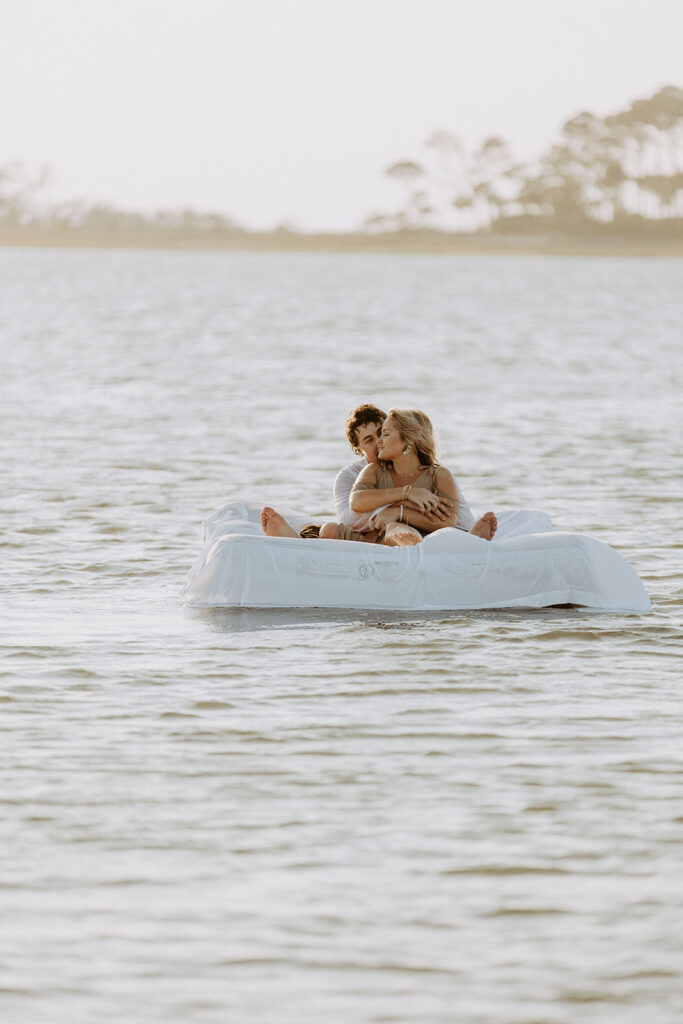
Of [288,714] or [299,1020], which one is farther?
[288,714]

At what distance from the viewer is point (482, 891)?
17.5 ft

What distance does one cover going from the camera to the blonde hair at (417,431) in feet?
31.0

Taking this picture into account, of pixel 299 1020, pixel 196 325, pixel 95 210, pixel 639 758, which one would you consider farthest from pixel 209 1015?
pixel 95 210

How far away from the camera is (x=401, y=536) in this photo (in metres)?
9.34

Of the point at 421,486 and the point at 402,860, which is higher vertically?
the point at 421,486

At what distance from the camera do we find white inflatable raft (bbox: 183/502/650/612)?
9.14 meters

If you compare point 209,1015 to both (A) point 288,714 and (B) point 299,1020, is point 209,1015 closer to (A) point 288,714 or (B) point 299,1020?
(B) point 299,1020

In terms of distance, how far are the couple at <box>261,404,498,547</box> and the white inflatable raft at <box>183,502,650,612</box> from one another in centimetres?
28

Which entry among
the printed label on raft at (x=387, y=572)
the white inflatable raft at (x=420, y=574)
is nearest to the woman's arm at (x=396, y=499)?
the white inflatable raft at (x=420, y=574)

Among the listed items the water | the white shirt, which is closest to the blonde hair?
the white shirt

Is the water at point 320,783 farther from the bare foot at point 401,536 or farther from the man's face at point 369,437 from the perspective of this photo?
the man's face at point 369,437

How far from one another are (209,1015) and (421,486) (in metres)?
5.40

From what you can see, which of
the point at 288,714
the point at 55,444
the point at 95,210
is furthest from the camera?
the point at 95,210

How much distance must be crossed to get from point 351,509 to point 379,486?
0.21 meters
